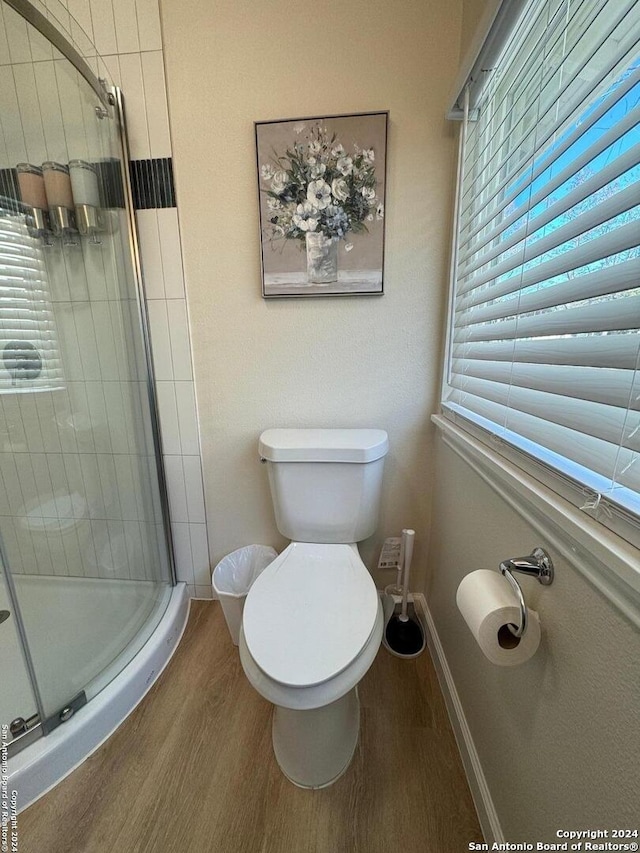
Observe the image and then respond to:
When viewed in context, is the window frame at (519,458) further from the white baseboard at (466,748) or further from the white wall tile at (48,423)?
the white wall tile at (48,423)

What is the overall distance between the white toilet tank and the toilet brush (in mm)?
159

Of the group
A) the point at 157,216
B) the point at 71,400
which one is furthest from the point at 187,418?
the point at 157,216

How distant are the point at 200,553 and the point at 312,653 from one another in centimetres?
88

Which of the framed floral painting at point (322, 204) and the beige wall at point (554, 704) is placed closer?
the beige wall at point (554, 704)

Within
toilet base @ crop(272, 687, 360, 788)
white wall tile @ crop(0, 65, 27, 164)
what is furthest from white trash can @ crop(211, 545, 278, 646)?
white wall tile @ crop(0, 65, 27, 164)

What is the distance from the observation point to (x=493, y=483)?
2.54ft

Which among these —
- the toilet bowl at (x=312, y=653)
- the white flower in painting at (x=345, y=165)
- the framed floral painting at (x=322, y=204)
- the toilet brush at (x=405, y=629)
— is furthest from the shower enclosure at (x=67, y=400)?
the toilet brush at (x=405, y=629)

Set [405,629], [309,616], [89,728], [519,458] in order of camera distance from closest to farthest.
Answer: [519,458], [309,616], [89,728], [405,629]

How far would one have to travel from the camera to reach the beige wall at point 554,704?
43 centimetres

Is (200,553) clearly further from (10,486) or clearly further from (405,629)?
(405,629)

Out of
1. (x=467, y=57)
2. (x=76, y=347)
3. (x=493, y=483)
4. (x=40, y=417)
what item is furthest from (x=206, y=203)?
(x=493, y=483)

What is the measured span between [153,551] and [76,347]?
34.1 inches

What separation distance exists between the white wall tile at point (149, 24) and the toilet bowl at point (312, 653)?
1770 mm

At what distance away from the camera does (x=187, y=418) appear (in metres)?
1.34
